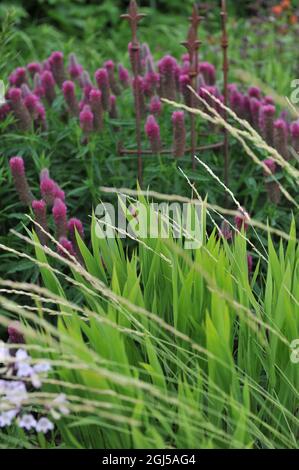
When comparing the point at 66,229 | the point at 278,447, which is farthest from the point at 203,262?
the point at 66,229

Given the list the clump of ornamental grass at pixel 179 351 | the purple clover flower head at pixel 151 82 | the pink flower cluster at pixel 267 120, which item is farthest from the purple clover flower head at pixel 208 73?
the clump of ornamental grass at pixel 179 351

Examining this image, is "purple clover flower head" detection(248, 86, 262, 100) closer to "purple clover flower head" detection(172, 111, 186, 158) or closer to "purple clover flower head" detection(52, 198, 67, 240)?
"purple clover flower head" detection(172, 111, 186, 158)

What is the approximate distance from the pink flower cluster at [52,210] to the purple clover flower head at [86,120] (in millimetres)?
466

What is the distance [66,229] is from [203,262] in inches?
31.2

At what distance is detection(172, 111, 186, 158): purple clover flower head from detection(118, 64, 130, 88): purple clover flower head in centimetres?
100

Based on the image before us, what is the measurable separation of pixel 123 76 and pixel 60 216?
1.54 meters

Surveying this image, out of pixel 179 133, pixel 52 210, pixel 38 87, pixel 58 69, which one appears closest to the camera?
pixel 52 210

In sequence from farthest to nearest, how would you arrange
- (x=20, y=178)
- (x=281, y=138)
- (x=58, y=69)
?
(x=58, y=69) < (x=281, y=138) < (x=20, y=178)

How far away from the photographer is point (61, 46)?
584 centimetres

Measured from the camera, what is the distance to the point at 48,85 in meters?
4.15

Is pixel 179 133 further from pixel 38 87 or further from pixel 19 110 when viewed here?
pixel 38 87

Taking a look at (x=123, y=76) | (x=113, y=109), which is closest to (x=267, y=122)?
(x=113, y=109)

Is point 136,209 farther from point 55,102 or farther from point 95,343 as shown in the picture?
point 55,102
